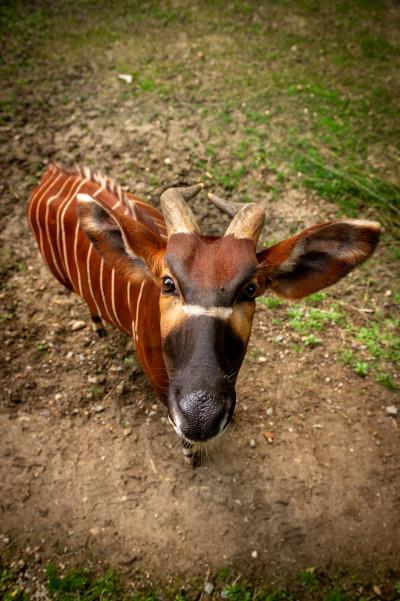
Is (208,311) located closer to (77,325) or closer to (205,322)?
(205,322)

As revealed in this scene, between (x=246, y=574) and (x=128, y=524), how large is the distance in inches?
39.5

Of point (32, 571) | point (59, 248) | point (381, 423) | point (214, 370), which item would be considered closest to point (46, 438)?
point (32, 571)

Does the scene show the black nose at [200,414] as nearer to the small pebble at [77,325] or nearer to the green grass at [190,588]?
the green grass at [190,588]

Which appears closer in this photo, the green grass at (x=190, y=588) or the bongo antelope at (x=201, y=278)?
the bongo antelope at (x=201, y=278)

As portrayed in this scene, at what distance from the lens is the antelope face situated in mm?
2510

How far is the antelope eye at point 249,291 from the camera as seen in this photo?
112 inches

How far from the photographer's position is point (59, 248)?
4508 mm

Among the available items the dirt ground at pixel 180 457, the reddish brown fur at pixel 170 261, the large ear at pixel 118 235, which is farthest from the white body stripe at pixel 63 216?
the large ear at pixel 118 235

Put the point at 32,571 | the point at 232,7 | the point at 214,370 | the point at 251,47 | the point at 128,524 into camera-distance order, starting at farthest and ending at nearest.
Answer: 1. the point at 232,7
2. the point at 251,47
3. the point at 128,524
4. the point at 32,571
5. the point at 214,370

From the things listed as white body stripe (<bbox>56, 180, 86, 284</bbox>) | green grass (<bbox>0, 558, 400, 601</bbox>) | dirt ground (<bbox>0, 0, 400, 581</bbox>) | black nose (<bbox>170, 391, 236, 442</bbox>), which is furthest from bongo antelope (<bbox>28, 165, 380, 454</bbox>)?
green grass (<bbox>0, 558, 400, 601</bbox>)

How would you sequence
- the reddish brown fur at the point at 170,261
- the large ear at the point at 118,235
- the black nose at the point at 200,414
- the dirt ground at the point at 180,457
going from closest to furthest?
1. the black nose at the point at 200,414
2. the reddish brown fur at the point at 170,261
3. the large ear at the point at 118,235
4. the dirt ground at the point at 180,457

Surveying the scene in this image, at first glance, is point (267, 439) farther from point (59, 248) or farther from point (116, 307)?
point (59, 248)

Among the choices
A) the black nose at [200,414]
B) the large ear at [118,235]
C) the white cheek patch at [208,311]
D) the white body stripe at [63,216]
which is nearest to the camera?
the black nose at [200,414]

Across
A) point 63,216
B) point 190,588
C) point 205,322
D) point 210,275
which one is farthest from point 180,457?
point 63,216
